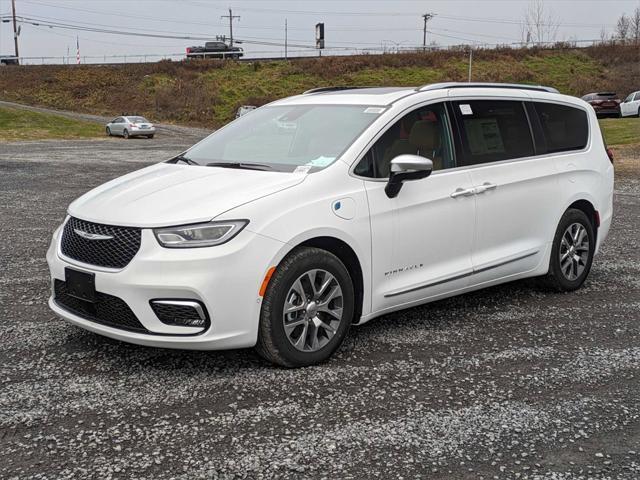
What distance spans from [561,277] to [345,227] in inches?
105

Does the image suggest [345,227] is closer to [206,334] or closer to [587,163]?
[206,334]

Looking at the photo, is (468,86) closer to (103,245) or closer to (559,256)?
(559,256)

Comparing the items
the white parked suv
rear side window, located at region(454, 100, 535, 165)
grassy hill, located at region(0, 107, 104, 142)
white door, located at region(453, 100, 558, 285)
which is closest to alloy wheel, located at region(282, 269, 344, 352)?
the white parked suv

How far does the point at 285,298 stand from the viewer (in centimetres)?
412

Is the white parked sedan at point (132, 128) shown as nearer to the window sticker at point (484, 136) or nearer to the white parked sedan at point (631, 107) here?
the white parked sedan at point (631, 107)

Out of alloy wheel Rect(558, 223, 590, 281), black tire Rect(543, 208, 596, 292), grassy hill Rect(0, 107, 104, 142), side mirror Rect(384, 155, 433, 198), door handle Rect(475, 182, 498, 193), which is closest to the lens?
side mirror Rect(384, 155, 433, 198)

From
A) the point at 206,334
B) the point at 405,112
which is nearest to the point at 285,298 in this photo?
the point at 206,334

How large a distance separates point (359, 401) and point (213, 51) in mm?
67759

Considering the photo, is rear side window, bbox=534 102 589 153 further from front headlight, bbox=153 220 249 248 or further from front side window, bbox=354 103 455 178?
front headlight, bbox=153 220 249 248

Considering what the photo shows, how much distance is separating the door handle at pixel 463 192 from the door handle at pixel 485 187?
5cm

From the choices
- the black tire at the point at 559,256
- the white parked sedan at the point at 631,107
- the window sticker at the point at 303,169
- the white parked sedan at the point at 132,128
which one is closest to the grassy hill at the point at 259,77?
the white parked sedan at the point at 132,128

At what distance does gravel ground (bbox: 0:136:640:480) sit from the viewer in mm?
3195

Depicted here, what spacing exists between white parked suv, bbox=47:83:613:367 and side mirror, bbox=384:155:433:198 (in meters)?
0.01

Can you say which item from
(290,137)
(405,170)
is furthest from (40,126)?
(405,170)
